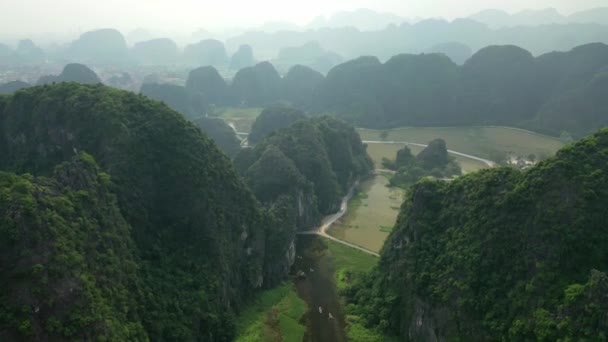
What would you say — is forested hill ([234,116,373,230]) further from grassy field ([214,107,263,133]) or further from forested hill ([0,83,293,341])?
grassy field ([214,107,263,133])

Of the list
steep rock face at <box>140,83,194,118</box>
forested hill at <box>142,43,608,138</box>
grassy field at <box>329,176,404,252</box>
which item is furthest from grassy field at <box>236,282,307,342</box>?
steep rock face at <box>140,83,194,118</box>

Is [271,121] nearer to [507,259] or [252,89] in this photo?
[252,89]

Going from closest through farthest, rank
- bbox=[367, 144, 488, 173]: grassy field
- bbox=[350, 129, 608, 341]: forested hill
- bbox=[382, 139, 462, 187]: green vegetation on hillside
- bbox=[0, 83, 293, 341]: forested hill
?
bbox=[0, 83, 293, 341]: forested hill < bbox=[350, 129, 608, 341]: forested hill < bbox=[382, 139, 462, 187]: green vegetation on hillside < bbox=[367, 144, 488, 173]: grassy field

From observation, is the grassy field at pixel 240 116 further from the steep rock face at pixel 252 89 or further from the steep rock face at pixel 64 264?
the steep rock face at pixel 64 264

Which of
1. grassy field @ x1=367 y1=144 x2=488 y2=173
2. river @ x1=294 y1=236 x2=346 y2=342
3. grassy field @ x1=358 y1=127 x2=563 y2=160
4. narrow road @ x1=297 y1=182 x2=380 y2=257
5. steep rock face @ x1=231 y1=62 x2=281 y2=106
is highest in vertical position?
steep rock face @ x1=231 y1=62 x2=281 y2=106

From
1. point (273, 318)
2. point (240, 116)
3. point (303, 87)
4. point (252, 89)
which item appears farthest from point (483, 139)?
point (252, 89)

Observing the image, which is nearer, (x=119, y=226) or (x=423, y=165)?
(x=119, y=226)

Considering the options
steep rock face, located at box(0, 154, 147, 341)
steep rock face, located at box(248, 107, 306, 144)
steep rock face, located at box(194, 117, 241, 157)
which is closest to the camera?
steep rock face, located at box(0, 154, 147, 341)
